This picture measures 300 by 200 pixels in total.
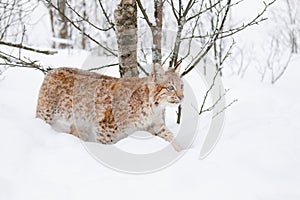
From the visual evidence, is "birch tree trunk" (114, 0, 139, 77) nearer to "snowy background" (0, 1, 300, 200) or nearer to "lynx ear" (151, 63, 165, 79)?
"lynx ear" (151, 63, 165, 79)

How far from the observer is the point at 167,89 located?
15.0 ft

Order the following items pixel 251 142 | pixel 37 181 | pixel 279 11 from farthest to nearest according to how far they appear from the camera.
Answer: pixel 279 11 → pixel 251 142 → pixel 37 181

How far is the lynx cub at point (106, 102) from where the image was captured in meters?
4.62

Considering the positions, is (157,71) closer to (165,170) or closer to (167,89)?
(167,89)

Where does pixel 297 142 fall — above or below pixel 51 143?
above

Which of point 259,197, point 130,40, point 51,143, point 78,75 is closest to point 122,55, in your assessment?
point 130,40

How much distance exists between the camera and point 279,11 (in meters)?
22.2

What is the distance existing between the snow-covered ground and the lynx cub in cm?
65

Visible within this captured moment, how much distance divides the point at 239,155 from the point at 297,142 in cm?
66

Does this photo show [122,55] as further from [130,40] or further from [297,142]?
[297,142]

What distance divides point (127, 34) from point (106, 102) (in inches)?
37.9

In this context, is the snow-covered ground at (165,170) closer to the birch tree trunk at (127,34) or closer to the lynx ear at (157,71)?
the lynx ear at (157,71)

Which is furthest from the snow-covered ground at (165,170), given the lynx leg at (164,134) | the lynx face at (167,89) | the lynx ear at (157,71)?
the lynx ear at (157,71)

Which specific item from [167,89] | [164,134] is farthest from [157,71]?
[164,134]
